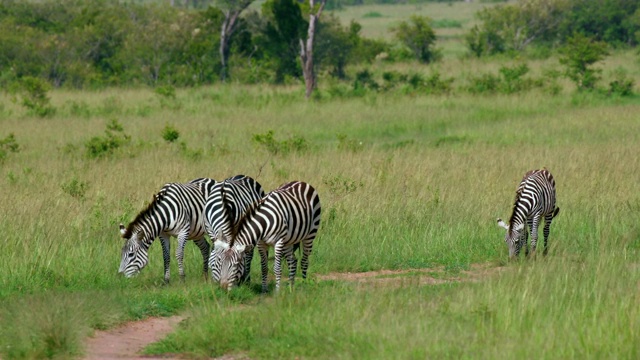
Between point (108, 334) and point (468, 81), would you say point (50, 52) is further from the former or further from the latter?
point (108, 334)

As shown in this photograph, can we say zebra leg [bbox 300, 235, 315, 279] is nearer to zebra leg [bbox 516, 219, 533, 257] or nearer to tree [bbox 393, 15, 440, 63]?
zebra leg [bbox 516, 219, 533, 257]

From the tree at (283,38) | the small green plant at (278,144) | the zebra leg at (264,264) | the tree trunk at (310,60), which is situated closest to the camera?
the zebra leg at (264,264)

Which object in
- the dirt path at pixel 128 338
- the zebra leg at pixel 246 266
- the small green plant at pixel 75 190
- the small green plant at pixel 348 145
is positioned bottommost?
the small green plant at pixel 348 145

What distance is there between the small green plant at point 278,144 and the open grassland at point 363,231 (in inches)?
1.7

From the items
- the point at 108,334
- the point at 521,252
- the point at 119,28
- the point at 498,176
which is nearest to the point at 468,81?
the point at 119,28

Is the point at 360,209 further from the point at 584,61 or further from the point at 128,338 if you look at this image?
the point at 584,61

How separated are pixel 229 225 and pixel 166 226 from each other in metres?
0.60

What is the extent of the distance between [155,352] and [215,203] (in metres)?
2.58

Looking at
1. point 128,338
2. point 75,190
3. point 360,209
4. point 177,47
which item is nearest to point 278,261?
point 128,338

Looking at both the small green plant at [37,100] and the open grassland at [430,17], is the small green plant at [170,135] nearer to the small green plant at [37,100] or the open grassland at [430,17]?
the small green plant at [37,100]

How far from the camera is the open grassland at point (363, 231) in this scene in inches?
286

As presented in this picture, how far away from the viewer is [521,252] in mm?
10023

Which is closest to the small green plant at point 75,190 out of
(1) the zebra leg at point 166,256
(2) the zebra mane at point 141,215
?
(1) the zebra leg at point 166,256

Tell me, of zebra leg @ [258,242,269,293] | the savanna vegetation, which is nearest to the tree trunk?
the savanna vegetation
